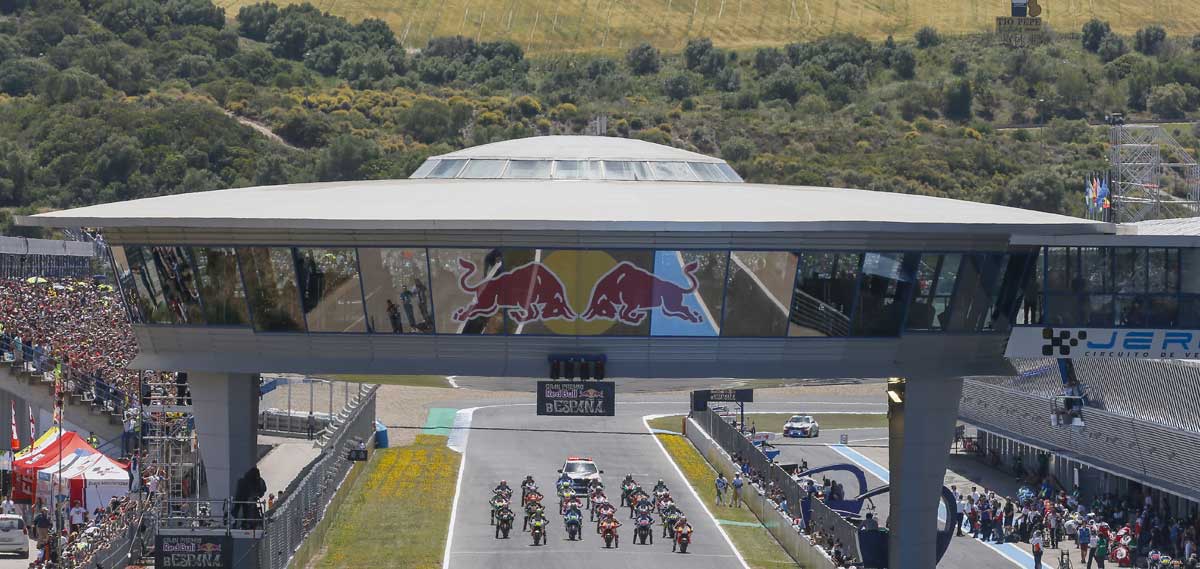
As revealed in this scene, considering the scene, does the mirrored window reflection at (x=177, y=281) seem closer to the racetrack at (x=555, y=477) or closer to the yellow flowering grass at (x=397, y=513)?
the yellow flowering grass at (x=397, y=513)

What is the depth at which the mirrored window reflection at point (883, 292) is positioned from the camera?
38.8 meters

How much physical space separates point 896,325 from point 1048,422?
101 ft

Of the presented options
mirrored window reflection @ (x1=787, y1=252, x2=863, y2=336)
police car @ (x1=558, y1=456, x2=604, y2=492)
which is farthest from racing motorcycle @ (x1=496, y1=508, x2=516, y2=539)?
mirrored window reflection @ (x1=787, y1=252, x2=863, y2=336)

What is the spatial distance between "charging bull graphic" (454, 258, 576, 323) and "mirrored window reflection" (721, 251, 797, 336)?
392 centimetres

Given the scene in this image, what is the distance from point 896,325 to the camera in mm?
39812

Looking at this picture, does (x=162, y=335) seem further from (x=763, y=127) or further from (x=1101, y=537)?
(x=763, y=127)

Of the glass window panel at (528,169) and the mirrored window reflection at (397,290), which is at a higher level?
the glass window panel at (528,169)

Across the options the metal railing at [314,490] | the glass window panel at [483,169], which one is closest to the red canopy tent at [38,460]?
the metal railing at [314,490]

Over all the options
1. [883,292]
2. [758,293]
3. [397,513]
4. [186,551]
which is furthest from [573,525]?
[883,292]

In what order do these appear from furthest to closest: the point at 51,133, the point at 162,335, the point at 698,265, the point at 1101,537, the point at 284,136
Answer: the point at 284,136 < the point at 51,133 < the point at 1101,537 < the point at 162,335 < the point at 698,265

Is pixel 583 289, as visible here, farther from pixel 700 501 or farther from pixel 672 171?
pixel 700 501

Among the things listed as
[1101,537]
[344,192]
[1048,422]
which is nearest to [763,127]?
[1048,422]

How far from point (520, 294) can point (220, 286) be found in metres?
7.53

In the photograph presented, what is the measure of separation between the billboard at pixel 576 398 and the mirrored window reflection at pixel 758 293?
3.31 m
